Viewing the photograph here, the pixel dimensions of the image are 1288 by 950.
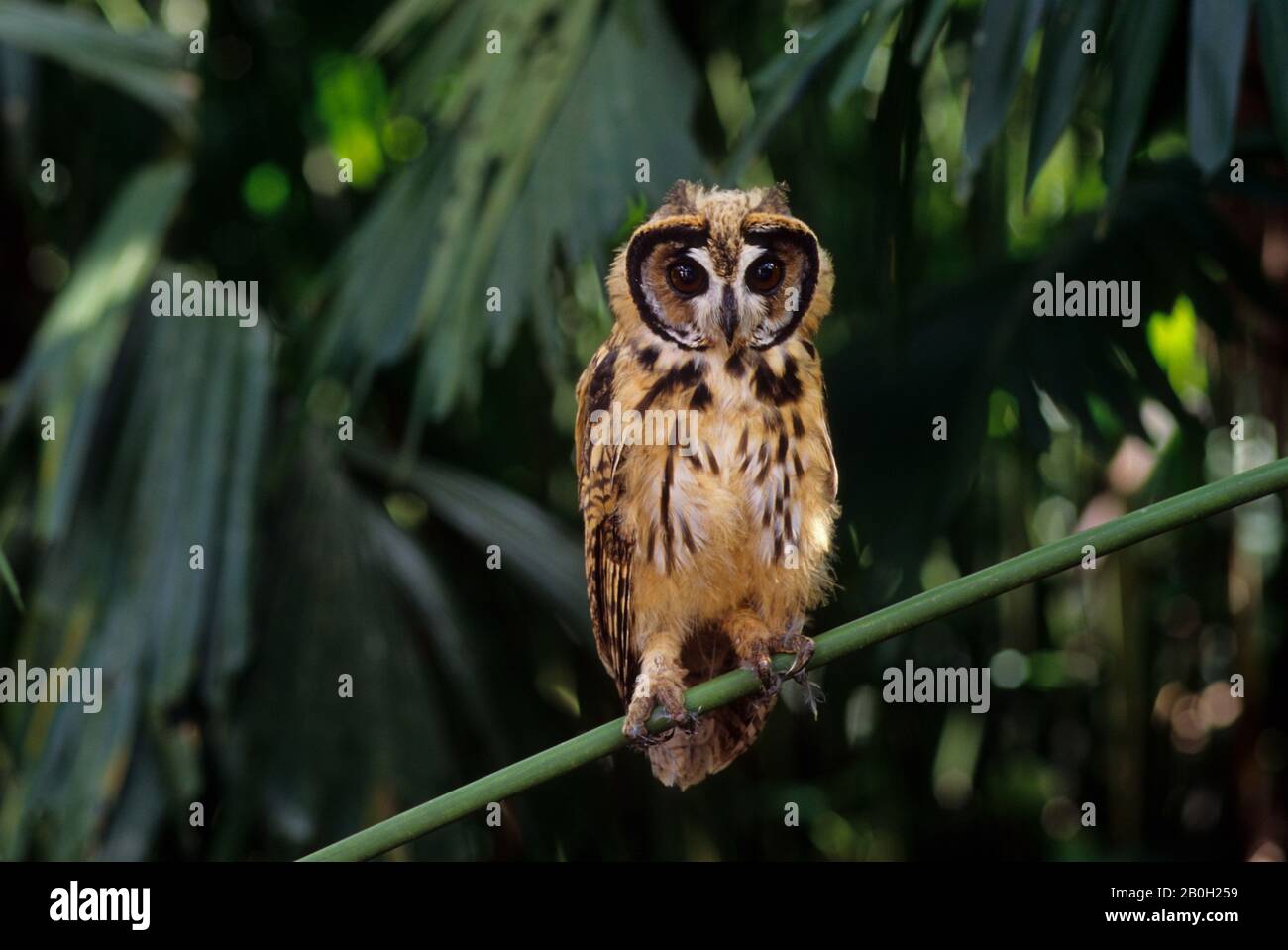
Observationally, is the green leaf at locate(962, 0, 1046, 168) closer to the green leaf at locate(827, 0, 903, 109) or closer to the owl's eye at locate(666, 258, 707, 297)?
the green leaf at locate(827, 0, 903, 109)

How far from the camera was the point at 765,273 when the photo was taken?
4.19ft

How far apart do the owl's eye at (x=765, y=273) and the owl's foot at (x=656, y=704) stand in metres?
0.37

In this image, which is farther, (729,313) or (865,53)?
(729,313)

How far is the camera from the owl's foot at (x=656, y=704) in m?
1.23

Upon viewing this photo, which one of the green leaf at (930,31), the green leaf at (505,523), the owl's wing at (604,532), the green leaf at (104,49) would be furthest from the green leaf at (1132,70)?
the green leaf at (104,49)

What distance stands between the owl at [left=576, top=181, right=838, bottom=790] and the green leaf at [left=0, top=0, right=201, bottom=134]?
111cm

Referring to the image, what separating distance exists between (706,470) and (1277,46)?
0.65 meters

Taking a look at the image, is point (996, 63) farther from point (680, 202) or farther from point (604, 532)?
point (604, 532)

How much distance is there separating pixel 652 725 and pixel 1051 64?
68 centimetres

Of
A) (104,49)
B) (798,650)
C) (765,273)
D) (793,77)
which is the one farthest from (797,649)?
(104,49)

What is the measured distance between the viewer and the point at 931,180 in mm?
2131

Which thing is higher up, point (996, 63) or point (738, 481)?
point (996, 63)

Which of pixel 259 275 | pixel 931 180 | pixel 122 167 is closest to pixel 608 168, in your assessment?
pixel 931 180
